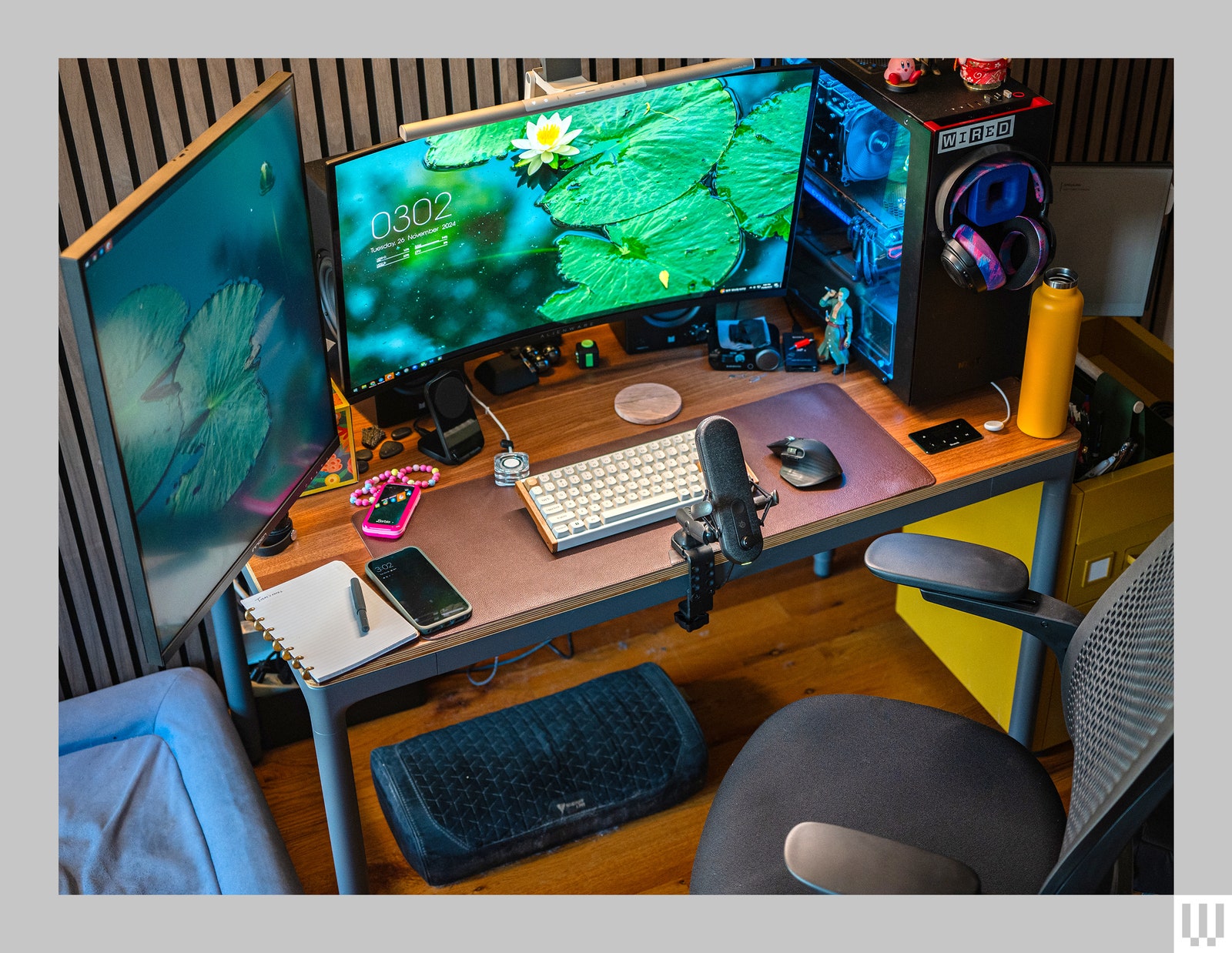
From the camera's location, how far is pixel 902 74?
2125 millimetres

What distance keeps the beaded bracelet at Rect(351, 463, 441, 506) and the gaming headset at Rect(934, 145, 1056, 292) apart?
0.92m

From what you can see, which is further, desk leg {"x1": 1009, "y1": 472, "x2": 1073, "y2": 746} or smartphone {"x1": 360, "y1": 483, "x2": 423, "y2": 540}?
desk leg {"x1": 1009, "y1": 472, "x2": 1073, "y2": 746}

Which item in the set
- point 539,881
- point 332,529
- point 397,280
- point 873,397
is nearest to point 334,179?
point 397,280

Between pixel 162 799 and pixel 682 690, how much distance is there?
1051mm

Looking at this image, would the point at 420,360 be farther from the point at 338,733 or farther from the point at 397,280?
the point at 338,733

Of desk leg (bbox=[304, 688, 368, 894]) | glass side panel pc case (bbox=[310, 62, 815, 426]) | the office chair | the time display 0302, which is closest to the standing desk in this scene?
desk leg (bbox=[304, 688, 368, 894])

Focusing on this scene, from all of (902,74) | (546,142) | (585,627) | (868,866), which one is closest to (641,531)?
(585,627)

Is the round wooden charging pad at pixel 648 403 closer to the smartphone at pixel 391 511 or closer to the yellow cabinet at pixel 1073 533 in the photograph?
the smartphone at pixel 391 511

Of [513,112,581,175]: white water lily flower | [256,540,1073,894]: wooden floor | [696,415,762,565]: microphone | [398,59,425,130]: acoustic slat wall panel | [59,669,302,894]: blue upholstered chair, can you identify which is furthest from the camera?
[256,540,1073,894]: wooden floor

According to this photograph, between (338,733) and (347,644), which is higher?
(347,644)

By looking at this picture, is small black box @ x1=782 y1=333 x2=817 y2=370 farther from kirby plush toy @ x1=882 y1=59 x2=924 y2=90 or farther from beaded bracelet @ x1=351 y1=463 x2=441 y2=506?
beaded bracelet @ x1=351 y1=463 x2=441 y2=506

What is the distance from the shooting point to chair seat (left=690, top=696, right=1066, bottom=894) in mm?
1709

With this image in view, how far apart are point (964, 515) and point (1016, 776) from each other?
2.73 feet

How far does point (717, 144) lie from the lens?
2.18 m
